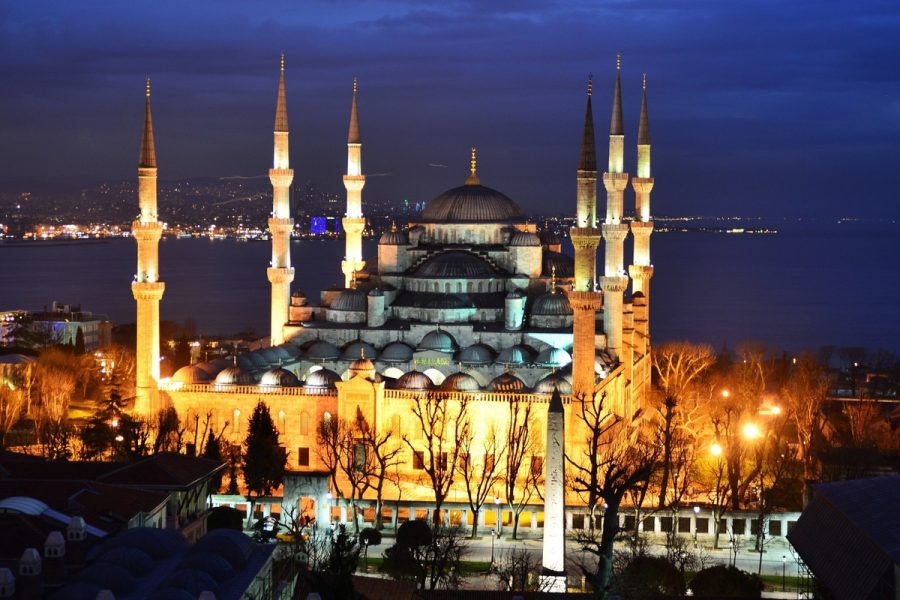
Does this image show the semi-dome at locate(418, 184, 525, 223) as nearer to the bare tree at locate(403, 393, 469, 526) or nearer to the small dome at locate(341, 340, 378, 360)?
the small dome at locate(341, 340, 378, 360)

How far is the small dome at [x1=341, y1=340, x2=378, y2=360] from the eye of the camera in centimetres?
3688

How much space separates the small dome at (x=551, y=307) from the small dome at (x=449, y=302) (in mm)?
1941

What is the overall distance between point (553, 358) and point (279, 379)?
6647 millimetres

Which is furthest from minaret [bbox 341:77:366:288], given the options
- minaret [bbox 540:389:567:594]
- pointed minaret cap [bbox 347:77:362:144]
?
minaret [bbox 540:389:567:594]

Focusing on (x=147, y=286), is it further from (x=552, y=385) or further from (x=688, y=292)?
(x=688, y=292)

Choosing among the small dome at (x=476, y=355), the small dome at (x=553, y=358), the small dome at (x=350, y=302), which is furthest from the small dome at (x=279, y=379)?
the small dome at (x=553, y=358)

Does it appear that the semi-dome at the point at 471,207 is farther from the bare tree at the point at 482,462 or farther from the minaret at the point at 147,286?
the bare tree at the point at 482,462

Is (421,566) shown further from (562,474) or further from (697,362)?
(697,362)

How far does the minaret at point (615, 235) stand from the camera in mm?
36656

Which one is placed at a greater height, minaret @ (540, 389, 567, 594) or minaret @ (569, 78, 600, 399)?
minaret @ (569, 78, 600, 399)

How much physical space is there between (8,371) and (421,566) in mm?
25871

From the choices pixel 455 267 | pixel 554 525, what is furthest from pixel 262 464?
pixel 455 267

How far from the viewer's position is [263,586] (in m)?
20.0

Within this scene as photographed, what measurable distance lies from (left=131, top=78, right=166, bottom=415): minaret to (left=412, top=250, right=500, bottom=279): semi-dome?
24.2 feet
